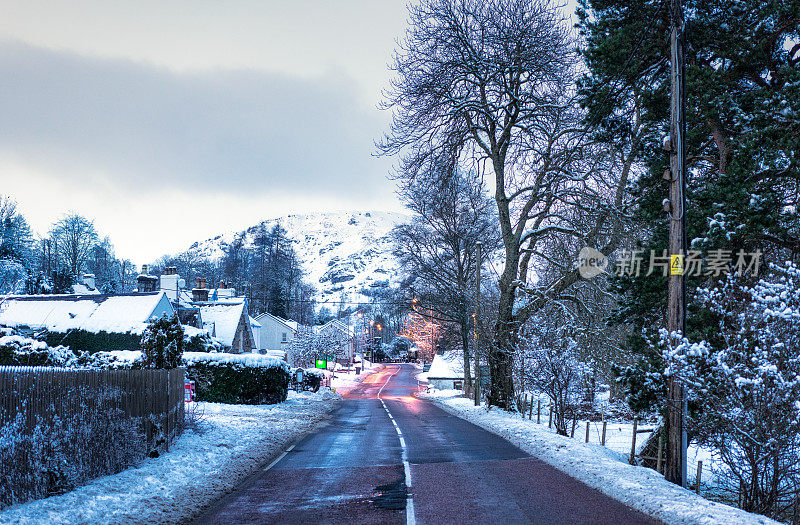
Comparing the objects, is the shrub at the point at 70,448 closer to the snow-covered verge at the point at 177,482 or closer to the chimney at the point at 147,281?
the snow-covered verge at the point at 177,482

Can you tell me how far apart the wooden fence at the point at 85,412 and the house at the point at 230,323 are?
3660cm

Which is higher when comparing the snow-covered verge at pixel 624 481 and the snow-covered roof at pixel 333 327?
the snow-covered verge at pixel 624 481

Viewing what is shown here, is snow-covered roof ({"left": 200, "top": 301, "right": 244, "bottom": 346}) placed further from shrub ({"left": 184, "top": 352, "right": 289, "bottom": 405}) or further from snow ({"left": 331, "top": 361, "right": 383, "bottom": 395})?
shrub ({"left": 184, "top": 352, "right": 289, "bottom": 405})

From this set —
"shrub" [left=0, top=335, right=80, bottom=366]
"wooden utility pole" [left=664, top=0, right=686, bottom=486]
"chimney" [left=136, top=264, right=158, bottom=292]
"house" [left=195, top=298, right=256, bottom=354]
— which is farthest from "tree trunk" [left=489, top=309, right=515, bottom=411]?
"chimney" [left=136, top=264, right=158, bottom=292]

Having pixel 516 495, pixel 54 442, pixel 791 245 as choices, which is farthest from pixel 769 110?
pixel 54 442

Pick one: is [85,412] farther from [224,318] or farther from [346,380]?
[346,380]

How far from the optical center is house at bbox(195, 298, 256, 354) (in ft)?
164

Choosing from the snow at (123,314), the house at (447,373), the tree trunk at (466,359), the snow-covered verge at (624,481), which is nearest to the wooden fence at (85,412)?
the snow-covered verge at (624,481)

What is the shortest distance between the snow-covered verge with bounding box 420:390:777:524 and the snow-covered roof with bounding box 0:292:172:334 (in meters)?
27.3

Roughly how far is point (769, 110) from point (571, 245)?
12.1 meters

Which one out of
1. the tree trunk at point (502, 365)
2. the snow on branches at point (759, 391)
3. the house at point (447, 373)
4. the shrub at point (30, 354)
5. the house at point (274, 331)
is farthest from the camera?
the house at point (274, 331)

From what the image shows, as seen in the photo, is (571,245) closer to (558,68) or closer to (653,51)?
(558,68)

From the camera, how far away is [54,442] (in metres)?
9.15

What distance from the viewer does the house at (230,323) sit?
49.9 m
